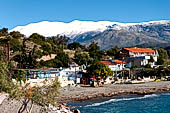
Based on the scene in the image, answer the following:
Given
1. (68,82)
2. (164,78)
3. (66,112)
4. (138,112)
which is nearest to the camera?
(66,112)

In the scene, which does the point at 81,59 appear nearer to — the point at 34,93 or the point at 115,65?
the point at 115,65

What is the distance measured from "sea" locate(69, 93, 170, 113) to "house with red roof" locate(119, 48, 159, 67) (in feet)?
142

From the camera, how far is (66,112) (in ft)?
84.9

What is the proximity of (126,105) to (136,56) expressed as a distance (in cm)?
6062

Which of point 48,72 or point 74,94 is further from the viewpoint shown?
point 48,72

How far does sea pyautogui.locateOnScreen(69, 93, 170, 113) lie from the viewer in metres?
30.5

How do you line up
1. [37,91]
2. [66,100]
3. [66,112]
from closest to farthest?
[37,91] < [66,112] < [66,100]

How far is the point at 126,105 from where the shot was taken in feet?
110

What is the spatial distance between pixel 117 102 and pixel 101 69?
787 inches

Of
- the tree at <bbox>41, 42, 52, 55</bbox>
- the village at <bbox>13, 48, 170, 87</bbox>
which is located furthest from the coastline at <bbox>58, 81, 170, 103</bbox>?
the tree at <bbox>41, 42, 52, 55</bbox>

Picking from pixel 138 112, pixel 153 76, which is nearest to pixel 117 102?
pixel 138 112

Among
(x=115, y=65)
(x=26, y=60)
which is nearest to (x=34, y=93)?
(x=26, y=60)

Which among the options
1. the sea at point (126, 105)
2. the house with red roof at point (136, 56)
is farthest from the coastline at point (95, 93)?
the house with red roof at point (136, 56)

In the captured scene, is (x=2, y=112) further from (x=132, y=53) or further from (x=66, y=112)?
(x=132, y=53)
